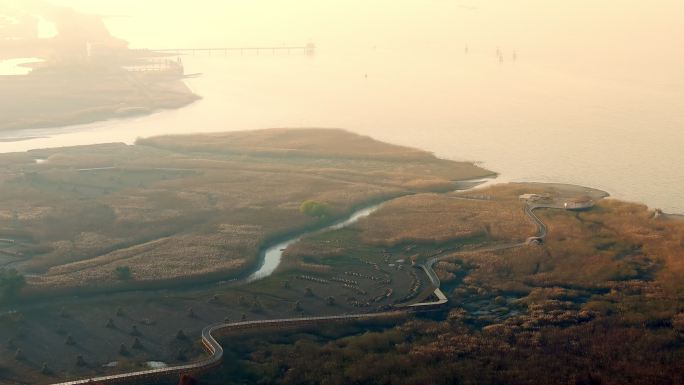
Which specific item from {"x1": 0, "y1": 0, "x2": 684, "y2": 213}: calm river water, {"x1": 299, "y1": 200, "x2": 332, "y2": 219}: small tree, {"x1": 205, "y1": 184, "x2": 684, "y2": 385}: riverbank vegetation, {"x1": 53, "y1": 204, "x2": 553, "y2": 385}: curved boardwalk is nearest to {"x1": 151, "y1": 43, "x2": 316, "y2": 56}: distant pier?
{"x1": 0, "y1": 0, "x2": 684, "y2": 213}: calm river water

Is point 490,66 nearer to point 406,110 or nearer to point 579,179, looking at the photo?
point 406,110

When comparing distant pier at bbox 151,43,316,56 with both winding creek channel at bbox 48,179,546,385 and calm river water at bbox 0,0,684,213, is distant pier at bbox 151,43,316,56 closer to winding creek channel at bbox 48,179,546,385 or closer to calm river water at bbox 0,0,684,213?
calm river water at bbox 0,0,684,213

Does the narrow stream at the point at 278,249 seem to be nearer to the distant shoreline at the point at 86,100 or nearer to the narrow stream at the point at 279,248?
the narrow stream at the point at 279,248

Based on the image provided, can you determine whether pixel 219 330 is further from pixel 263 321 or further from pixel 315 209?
pixel 315 209

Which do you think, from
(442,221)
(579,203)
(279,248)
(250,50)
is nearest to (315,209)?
(279,248)

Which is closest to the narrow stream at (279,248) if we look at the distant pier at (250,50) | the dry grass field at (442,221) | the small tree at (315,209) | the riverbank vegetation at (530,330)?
the small tree at (315,209)

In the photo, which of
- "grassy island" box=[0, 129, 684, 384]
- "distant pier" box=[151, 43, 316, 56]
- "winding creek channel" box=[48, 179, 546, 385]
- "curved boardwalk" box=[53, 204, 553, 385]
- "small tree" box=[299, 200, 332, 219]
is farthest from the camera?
"distant pier" box=[151, 43, 316, 56]

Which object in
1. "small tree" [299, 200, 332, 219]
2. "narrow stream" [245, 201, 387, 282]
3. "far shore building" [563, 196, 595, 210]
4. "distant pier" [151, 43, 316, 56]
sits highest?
"distant pier" [151, 43, 316, 56]
